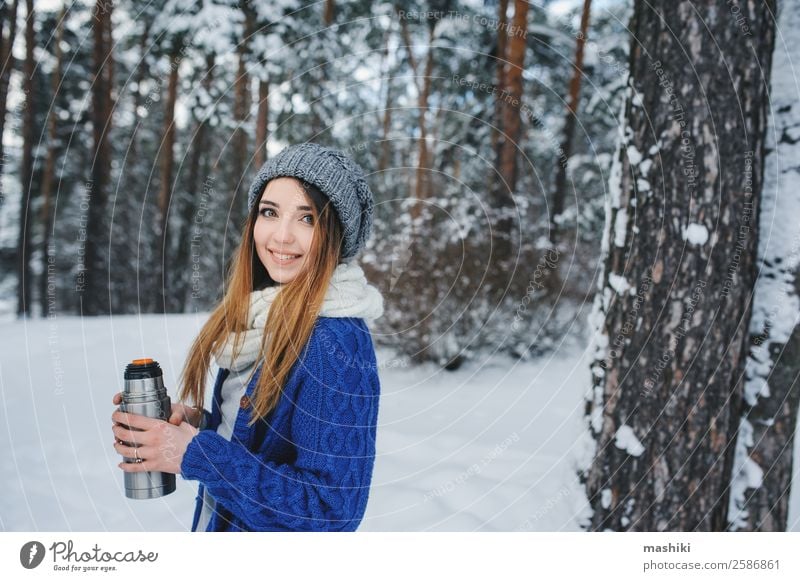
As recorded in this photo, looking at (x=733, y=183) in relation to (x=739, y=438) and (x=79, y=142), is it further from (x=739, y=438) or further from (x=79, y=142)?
(x=79, y=142)

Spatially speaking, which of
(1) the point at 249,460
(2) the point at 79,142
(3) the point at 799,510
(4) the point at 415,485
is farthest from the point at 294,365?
(2) the point at 79,142

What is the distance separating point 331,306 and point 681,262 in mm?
1062

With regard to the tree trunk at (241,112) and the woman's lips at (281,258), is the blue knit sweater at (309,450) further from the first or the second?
the tree trunk at (241,112)

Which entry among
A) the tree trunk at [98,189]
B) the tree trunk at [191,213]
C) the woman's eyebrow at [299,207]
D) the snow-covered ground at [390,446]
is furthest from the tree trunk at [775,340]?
the tree trunk at [191,213]

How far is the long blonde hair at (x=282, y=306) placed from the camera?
106 centimetres

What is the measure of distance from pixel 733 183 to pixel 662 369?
1.86 ft

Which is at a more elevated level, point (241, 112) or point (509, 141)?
point (241, 112)

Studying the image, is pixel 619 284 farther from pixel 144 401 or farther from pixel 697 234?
pixel 144 401

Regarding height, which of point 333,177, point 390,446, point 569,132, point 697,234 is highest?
point 569,132

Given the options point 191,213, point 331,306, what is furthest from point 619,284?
point 191,213

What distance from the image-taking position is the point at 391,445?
8.39 ft

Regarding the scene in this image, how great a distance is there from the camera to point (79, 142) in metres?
7.53

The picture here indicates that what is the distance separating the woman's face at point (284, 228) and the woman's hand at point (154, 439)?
372mm

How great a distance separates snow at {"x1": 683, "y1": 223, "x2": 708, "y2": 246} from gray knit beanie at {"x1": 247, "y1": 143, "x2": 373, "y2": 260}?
955 millimetres
